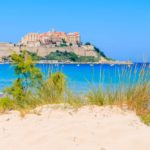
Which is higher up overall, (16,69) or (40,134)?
(16,69)

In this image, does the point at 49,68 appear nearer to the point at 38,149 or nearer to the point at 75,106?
the point at 75,106

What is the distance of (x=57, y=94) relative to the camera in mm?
7633

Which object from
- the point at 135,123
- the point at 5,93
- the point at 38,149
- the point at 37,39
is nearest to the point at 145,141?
the point at 135,123

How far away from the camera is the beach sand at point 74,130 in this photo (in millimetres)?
5203

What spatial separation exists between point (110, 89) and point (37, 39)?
321ft

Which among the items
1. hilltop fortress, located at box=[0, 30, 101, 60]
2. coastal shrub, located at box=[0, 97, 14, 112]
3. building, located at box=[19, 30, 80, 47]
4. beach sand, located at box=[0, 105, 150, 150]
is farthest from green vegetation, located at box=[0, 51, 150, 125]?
building, located at box=[19, 30, 80, 47]

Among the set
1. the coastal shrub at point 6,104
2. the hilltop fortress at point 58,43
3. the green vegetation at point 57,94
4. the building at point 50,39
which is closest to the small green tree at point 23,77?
the green vegetation at point 57,94

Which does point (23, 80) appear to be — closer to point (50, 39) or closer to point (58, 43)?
point (50, 39)

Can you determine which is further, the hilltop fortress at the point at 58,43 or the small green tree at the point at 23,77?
the hilltop fortress at the point at 58,43

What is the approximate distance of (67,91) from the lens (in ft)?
24.7

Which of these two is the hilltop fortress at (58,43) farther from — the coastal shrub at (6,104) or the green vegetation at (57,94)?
the coastal shrub at (6,104)

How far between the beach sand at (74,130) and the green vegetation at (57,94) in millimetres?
275

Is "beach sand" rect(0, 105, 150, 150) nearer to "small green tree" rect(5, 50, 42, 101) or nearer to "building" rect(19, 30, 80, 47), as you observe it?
"small green tree" rect(5, 50, 42, 101)

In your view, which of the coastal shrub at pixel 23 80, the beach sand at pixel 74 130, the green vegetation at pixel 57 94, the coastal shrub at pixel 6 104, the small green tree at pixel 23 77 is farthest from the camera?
the small green tree at pixel 23 77
